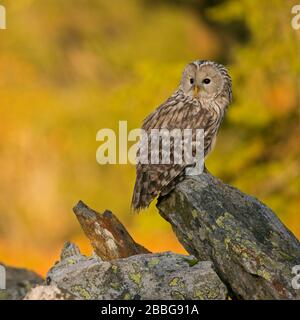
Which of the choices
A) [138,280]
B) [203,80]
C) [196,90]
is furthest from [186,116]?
[138,280]

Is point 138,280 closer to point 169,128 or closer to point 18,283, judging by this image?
point 169,128

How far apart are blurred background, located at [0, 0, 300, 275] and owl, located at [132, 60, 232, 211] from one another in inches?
322

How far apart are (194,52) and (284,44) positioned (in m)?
9.93

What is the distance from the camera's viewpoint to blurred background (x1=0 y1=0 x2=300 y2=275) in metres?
18.8

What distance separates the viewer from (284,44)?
1817 cm

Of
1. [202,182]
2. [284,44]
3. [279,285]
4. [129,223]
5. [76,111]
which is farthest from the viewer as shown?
[129,223]

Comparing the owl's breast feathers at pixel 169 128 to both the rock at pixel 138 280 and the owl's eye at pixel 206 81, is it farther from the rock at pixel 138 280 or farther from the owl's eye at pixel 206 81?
the rock at pixel 138 280

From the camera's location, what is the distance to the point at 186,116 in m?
9.55

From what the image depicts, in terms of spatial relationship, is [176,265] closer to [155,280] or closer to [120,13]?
[155,280]

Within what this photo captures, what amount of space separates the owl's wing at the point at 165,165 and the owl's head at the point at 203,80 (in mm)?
205

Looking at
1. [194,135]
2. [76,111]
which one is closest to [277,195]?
[76,111]

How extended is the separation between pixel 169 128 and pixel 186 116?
0.29 meters

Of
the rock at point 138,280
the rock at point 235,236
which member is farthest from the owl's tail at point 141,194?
the rock at point 138,280

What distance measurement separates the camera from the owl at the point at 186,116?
9344 mm
